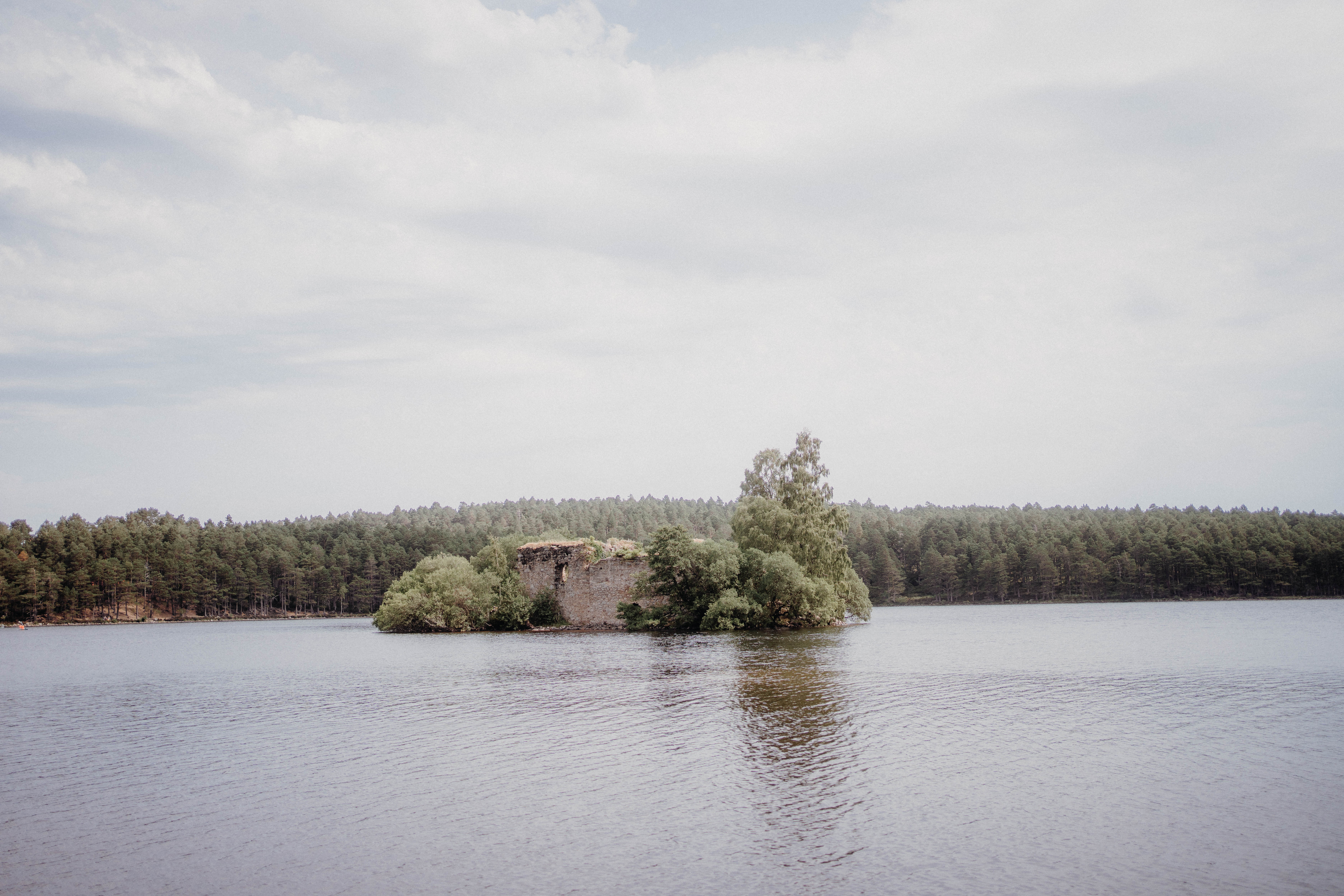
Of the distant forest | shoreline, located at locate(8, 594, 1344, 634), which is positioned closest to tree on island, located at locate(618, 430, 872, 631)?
the distant forest

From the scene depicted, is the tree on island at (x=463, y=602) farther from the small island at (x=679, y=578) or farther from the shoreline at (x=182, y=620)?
the shoreline at (x=182, y=620)

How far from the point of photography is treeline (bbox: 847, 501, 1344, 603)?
311ft

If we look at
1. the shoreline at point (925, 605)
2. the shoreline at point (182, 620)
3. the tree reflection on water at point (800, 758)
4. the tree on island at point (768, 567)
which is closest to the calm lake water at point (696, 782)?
the tree reflection on water at point (800, 758)

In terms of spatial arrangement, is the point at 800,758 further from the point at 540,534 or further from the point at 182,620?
the point at 182,620

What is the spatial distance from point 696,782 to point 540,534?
85.8 meters

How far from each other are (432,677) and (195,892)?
67.1ft

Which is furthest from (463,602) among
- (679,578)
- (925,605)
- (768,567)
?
(925,605)

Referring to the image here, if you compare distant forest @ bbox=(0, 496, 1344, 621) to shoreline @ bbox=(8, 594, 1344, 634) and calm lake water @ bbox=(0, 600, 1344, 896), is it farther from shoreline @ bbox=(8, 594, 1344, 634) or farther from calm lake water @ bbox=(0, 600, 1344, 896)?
calm lake water @ bbox=(0, 600, 1344, 896)

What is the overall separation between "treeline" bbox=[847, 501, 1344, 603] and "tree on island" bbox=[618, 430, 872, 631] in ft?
143

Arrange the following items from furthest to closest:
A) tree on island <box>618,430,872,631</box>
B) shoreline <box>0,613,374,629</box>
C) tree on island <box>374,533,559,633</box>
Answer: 1. shoreline <box>0,613,374,629</box>
2. tree on island <box>374,533,559,633</box>
3. tree on island <box>618,430,872,631</box>

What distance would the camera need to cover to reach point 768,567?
47.3m

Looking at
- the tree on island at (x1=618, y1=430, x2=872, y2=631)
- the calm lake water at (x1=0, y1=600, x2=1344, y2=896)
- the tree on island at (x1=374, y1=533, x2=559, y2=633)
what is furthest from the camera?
the tree on island at (x1=374, y1=533, x2=559, y2=633)

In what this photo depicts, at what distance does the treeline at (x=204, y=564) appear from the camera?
9344 centimetres

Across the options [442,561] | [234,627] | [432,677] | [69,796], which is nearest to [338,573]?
[234,627]
